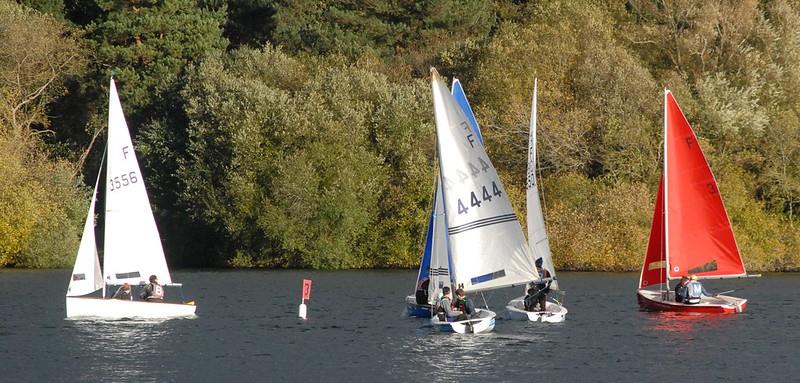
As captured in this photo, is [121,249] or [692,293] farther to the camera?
[692,293]

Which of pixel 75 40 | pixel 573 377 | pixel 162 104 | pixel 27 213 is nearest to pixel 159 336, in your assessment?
pixel 573 377

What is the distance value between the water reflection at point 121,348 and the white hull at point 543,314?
12.7m

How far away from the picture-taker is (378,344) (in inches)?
1842

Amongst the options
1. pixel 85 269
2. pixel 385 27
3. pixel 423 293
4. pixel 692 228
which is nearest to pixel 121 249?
pixel 85 269

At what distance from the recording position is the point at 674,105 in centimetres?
5372

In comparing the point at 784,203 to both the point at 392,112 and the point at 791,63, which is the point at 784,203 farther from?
the point at 392,112

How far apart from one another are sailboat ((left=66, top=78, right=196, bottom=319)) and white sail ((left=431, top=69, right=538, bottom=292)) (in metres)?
12.0

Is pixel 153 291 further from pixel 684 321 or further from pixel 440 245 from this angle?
pixel 684 321

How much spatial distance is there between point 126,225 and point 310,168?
33.6 metres

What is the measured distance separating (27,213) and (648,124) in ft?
123

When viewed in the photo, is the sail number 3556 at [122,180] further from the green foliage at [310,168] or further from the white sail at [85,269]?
the green foliage at [310,168]

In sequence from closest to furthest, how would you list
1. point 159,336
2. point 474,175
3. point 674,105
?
point 474,175 < point 159,336 < point 674,105

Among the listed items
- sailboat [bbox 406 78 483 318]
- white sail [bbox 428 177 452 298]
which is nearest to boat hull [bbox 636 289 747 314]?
sailboat [bbox 406 78 483 318]

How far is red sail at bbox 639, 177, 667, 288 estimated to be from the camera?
55656 millimetres
